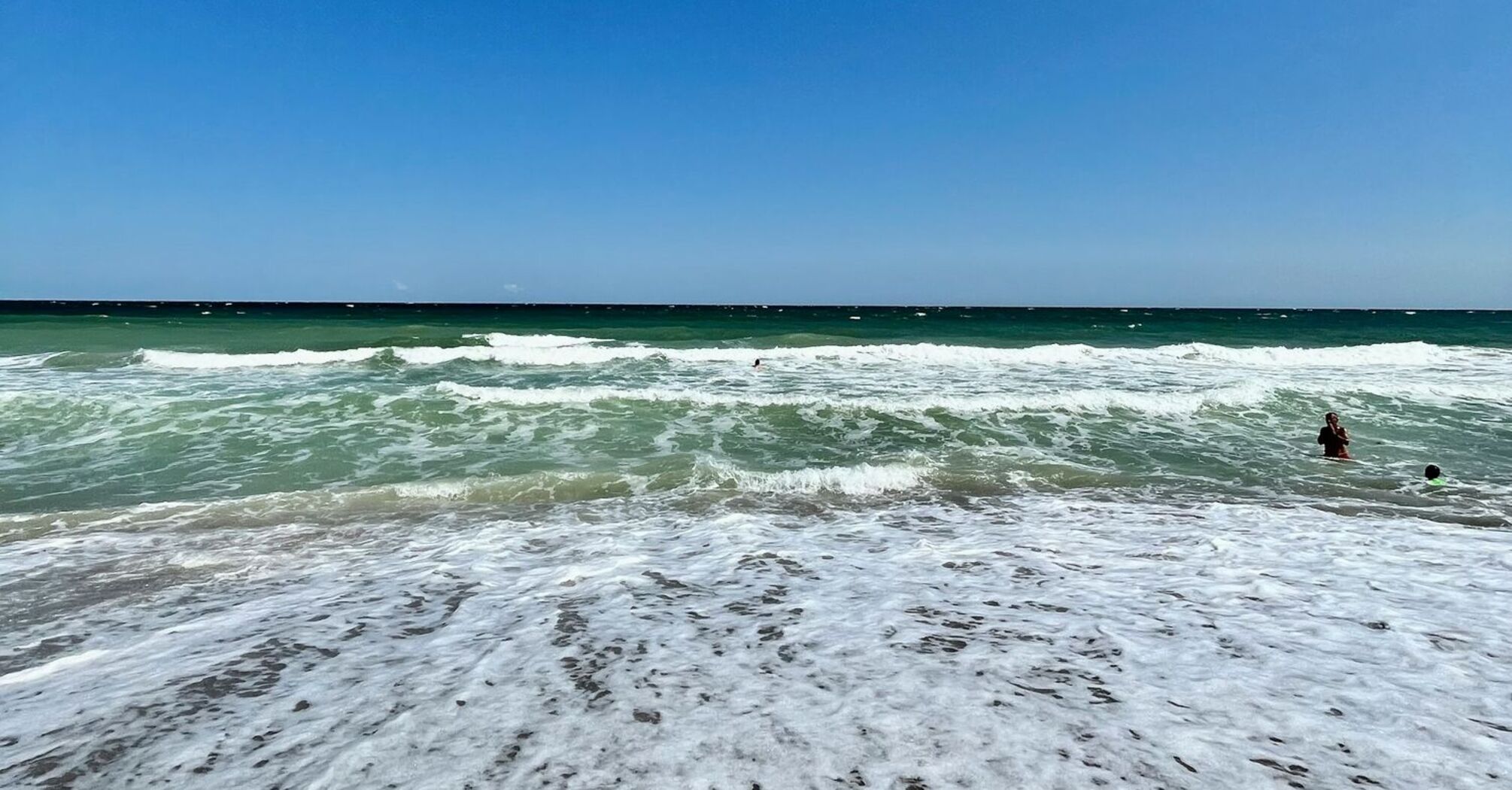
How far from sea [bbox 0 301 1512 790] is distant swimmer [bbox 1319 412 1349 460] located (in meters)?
0.21

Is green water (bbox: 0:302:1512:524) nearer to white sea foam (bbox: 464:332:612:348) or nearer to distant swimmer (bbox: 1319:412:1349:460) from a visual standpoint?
distant swimmer (bbox: 1319:412:1349:460)

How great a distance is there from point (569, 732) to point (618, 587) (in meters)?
2.26

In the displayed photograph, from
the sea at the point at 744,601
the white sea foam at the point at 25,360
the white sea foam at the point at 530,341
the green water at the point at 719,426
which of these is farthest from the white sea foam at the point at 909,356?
the sea at the point at 744,601

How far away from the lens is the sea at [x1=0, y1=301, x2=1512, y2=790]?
3420 millimetres

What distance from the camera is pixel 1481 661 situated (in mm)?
4344

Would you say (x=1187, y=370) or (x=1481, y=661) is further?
(x=1187, y=370)

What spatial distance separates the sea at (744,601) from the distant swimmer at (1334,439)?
21 cm

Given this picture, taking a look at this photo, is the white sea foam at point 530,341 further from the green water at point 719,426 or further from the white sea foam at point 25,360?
the white sea foam at point 25,360

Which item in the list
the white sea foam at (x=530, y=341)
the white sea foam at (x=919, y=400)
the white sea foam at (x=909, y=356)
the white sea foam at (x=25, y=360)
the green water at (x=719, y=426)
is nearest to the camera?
the green water at (x=719, y=426)

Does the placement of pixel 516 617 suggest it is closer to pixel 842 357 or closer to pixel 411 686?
pixel 411 686

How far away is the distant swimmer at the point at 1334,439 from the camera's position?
37.1 ft

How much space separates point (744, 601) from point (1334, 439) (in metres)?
10.9

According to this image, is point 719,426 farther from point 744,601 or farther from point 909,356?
point 909,356

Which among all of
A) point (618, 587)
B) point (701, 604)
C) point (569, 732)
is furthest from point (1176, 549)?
point (569, 732)
